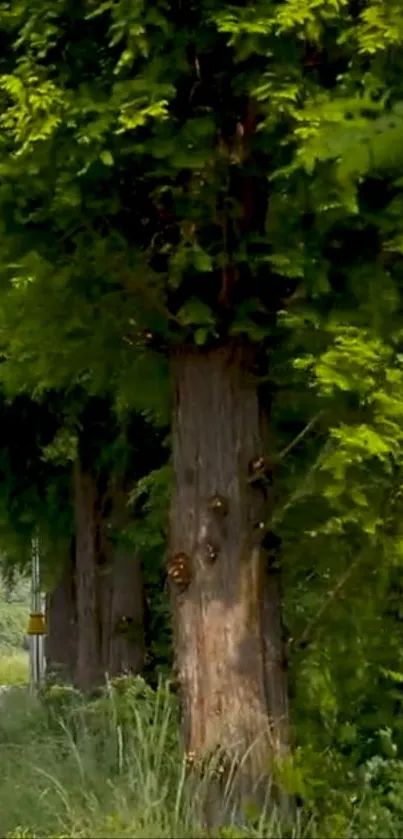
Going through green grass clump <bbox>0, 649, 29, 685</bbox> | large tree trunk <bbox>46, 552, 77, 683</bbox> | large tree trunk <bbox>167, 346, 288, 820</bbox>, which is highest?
green grass clump <bbox>0, 649, 29, 685</bbox>

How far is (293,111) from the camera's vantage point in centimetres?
525

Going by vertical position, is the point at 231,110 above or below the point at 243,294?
above

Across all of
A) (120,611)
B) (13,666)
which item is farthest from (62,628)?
(13,666)

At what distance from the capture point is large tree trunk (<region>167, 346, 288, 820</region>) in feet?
19.6

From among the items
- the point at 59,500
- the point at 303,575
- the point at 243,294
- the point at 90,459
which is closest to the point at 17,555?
the point at 59,500

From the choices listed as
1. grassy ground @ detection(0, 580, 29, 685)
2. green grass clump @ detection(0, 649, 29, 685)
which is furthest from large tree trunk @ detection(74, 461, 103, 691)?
grassy ground @ detection(0, 580, 29, 685)

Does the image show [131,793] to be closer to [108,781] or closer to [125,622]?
[108,781]

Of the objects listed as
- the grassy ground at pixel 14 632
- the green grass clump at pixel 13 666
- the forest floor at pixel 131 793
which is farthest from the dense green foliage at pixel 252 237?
the grassy ground at pixel 14 632

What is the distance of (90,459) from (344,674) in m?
6.29

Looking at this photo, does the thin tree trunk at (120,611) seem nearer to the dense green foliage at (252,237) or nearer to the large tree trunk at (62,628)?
the large tree trunk at (62,628)

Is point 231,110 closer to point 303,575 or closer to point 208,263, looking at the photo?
point 208,263

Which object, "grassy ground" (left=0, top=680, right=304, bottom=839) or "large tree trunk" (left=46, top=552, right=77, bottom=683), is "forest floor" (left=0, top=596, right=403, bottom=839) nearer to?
"grassy ground" (left=0, top=680, right=304, bottom=839)

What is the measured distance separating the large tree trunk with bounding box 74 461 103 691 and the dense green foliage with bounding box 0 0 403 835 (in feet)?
20.4

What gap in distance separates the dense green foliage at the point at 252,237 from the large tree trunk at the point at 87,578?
6227mm
